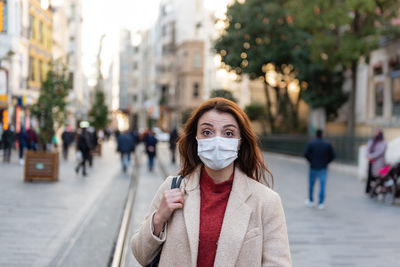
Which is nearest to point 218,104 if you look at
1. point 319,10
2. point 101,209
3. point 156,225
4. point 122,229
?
point 156,225

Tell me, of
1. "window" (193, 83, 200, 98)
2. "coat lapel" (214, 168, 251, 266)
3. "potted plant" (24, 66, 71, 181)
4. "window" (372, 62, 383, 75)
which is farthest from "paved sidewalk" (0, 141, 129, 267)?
"window" (193, 83, 200, 98)

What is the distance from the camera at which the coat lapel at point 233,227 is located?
2.46m

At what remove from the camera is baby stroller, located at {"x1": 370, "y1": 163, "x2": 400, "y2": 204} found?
13.1 metres

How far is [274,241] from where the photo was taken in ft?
8.38

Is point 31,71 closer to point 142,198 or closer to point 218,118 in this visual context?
point 142,198

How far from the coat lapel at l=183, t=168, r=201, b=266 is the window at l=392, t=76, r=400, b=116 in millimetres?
25434

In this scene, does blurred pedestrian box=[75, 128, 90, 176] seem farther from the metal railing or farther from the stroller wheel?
the stroller wheel

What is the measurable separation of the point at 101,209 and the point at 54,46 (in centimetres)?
3543

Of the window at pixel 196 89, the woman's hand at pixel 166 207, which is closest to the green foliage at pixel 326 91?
the woman's hand at pixel 166 207

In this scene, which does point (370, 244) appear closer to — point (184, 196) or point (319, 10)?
point (184, 196)

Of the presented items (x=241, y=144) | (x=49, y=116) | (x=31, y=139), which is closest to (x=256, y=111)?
(x=31, y=139)

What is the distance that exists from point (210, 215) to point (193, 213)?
8 centimetres

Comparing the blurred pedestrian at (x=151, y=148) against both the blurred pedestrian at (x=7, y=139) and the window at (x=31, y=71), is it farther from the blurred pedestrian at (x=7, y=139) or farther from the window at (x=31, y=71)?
the window at (x=31, y=71)

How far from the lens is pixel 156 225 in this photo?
8.59ft
